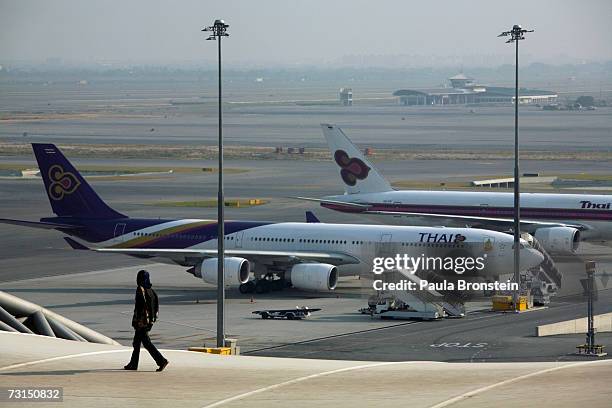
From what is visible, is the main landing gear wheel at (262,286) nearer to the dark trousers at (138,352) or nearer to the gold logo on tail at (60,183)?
the gold logo on tail at (60,183)

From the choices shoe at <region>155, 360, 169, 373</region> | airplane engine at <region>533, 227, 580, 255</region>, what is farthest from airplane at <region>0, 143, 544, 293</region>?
shoe at <region>155, 360, 169, 373</region>

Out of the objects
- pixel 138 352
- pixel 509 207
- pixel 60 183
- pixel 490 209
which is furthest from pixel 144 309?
pixel 490 209

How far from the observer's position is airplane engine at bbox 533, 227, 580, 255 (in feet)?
218

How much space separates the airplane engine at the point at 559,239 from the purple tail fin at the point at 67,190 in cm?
2020

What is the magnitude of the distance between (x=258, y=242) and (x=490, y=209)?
16396 mm

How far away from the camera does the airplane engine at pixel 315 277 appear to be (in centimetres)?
5684

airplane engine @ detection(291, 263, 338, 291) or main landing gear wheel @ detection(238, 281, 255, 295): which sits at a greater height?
airplane engine @ detection(291, 263, 338, 291)

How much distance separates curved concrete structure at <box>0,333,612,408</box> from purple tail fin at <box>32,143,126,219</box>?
38.1 metres

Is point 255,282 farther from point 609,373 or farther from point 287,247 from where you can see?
point 609,373

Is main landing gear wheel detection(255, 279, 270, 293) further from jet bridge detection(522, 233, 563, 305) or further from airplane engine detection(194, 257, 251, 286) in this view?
jet bridge detection(522, 233, 563, 305)

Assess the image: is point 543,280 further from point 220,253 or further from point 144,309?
point 144,309

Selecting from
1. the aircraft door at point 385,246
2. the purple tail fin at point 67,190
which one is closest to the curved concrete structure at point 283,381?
the aircraft door at point 385,246

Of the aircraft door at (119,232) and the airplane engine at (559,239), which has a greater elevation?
the aircraft door at (119,232)

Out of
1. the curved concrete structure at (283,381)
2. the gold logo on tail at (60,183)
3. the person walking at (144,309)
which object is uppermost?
the gold logo on tail at (60,183)
